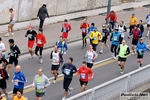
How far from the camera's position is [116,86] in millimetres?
13336

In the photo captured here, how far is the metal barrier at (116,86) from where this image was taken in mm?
12049

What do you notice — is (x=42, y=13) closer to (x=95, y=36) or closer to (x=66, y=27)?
(x=66, y=27)

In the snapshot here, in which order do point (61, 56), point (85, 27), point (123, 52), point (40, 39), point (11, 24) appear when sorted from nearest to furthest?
point (61, 56) < point (123, 52) < point (40, 39) < point (85, 27) < point (11, 24)

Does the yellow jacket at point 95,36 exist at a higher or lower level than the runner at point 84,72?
higher

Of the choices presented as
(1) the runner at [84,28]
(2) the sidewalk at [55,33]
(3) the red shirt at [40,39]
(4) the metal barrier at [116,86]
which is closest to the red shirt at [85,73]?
(4) the metal barrier at [116,86]

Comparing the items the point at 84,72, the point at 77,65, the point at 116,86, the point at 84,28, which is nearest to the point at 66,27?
the point at 84,28

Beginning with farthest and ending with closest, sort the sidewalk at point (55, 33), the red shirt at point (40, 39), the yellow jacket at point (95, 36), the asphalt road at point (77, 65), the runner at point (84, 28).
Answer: the sidewalk at point (55, 33)
the runner at point (84, 28)
the yellow jacket at point (95, 36)
the red shirt at point (40, 39)
the asphalt road at point (77, 65)

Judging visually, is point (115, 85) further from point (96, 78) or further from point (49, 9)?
point (49, 9)

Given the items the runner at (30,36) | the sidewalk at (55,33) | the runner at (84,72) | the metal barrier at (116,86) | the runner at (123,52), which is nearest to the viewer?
the metal barrier at (116,86)

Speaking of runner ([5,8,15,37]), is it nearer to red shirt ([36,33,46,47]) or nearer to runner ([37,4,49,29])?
runner ([37,4,49,29])

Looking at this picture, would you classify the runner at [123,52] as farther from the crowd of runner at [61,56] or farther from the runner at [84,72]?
the runner at [84,72]

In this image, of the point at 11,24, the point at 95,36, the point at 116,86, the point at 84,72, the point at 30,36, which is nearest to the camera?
the point at 116,86

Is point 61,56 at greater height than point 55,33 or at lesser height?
greater

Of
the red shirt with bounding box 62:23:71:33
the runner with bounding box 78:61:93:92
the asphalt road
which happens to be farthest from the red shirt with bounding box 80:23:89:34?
the runner with bounding box 78:61:93:92
